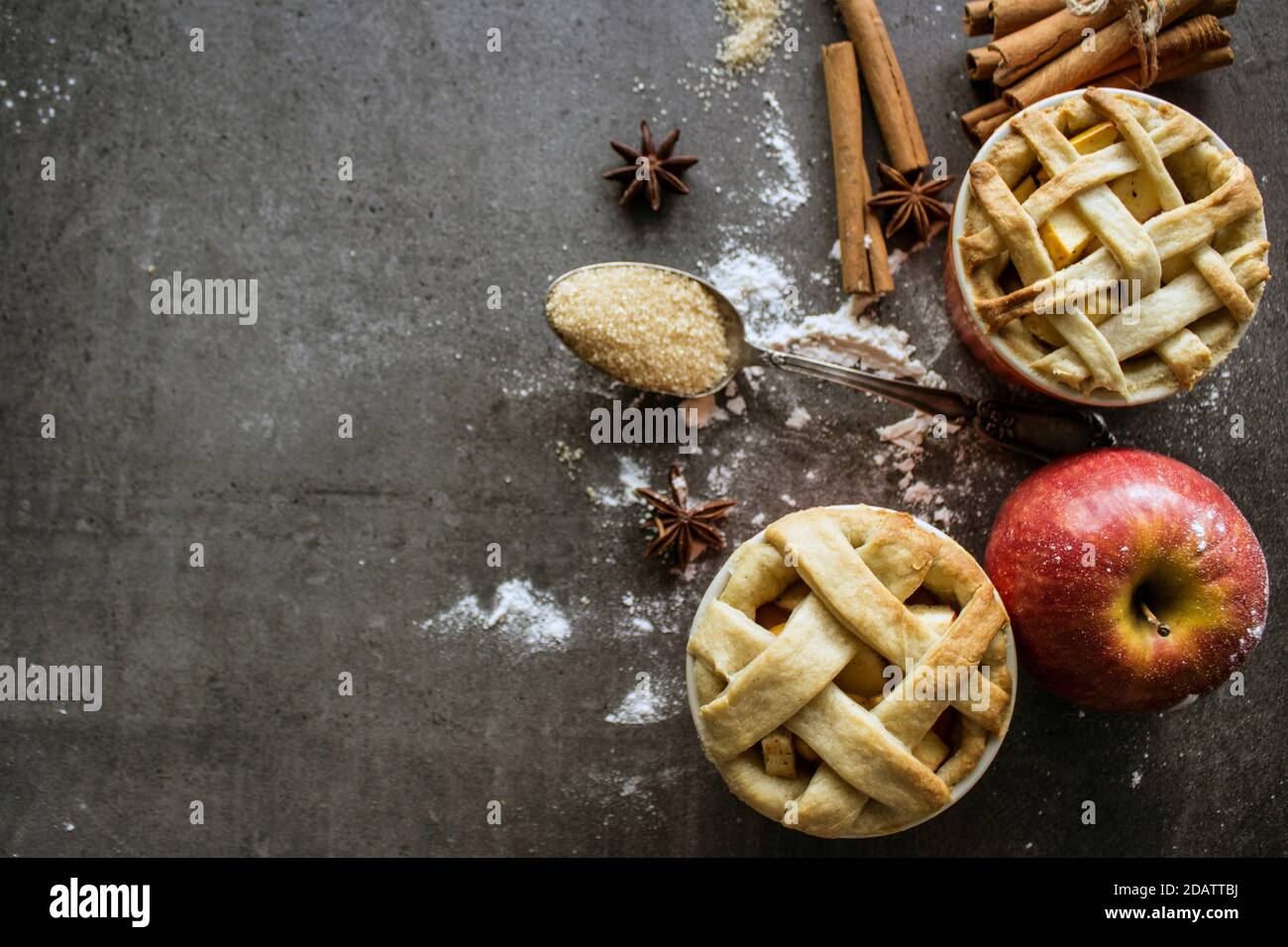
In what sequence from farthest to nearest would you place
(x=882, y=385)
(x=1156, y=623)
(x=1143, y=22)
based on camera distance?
(x=882, y=385)
(x=1143, y=22)
(x=1156, y=623)

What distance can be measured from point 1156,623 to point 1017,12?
49.1 inches

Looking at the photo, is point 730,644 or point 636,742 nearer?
point 730,644

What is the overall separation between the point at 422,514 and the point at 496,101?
90cm

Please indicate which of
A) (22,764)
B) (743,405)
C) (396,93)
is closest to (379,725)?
(22,764)

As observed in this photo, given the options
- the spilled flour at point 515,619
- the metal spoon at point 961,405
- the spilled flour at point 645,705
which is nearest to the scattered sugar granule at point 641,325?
the metal spoon at point 961,405

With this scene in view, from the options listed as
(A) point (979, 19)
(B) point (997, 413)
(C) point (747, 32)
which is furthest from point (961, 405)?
(C) point (747, 32)

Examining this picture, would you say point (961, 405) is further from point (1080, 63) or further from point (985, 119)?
point (1080, 63)

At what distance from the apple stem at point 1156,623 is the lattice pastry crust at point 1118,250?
1.28ft

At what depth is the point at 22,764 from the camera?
1953mm

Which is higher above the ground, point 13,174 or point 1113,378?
point 13,174

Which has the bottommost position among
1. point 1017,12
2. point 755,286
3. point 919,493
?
point 919,493

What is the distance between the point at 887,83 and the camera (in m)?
1.94

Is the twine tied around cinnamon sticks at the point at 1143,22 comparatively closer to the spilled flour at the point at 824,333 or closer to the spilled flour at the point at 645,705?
the spilled flour at the point at 824,333
